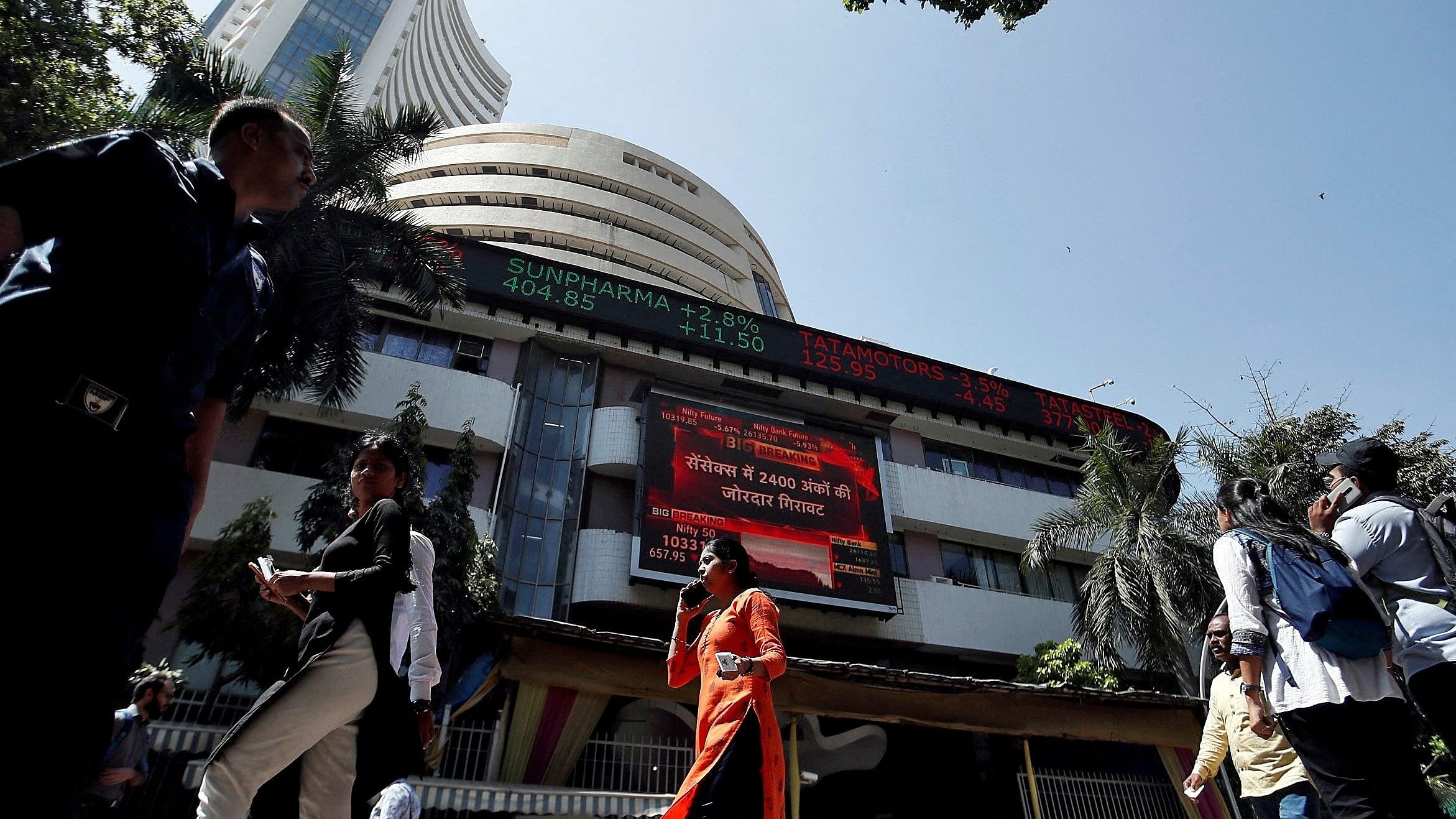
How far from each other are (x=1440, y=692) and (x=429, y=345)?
1537 cm

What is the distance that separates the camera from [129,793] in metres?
6.28

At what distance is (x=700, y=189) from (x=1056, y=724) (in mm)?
24287

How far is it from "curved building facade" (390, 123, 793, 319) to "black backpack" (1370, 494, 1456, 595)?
2197 cm

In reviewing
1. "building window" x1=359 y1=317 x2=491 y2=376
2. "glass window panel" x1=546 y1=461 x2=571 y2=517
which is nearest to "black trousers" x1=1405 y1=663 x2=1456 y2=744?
"glass window panel" x1=546 y1=461 x2=571 y2=517

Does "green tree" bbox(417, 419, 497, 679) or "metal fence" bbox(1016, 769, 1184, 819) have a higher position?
"green tree" bbox(417, 419, 497, 679)

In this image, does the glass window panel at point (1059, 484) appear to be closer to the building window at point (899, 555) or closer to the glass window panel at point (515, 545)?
the building window at point (899, 555)

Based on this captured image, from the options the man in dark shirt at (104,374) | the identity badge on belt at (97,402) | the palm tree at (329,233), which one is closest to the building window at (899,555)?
the palm tree at (329,233)

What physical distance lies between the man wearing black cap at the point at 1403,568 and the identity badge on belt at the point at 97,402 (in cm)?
378

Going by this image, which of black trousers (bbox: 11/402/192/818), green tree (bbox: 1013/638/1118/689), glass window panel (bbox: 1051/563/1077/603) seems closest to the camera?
black trousers (bbox: 11/402/192/818)

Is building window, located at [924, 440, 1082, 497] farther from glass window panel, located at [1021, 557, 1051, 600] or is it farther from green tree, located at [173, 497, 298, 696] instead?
green tree, located at [173, 497, 298, 696]

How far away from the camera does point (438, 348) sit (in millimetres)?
15344

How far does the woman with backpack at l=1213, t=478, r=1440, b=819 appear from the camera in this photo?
2414 millimetres

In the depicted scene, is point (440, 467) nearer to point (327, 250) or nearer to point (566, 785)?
point (327, 250)

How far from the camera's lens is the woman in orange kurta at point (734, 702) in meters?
2.60
